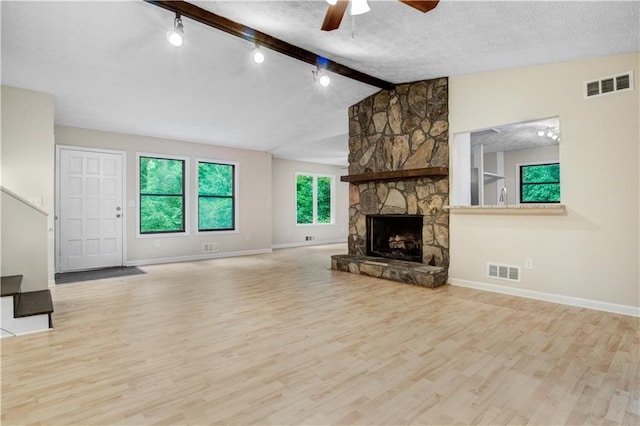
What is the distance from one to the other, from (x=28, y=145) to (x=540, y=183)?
9454mm

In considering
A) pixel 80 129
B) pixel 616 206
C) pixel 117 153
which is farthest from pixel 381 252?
pixel 80 129

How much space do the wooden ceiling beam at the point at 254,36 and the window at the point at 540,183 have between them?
17.2 feet

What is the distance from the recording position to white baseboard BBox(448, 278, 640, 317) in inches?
133

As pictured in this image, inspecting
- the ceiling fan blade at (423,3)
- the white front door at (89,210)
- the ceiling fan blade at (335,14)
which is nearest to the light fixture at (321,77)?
the ceiling fan blade at (335,14)

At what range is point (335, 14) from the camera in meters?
2.55

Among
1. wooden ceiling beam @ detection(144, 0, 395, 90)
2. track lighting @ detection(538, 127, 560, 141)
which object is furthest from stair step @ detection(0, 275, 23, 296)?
track lighting @ detection(538, 127, 560, 141)

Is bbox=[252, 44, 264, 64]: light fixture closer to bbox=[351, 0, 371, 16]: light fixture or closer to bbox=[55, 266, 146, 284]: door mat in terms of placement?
bbox=[351, 0, 371, 16]: light fixture

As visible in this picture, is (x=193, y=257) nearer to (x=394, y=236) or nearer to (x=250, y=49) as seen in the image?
(x=394, y=236)

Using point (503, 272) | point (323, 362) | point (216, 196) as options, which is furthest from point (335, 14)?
point (216, 196)

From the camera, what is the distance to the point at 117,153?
6.23 metres

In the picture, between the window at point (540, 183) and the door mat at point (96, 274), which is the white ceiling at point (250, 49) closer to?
the door mat at point (96, 274)

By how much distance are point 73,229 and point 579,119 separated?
750 centimetres

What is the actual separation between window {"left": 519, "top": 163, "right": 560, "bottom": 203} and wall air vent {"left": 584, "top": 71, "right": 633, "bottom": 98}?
450 centimetres

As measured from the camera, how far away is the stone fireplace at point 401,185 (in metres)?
4.80
